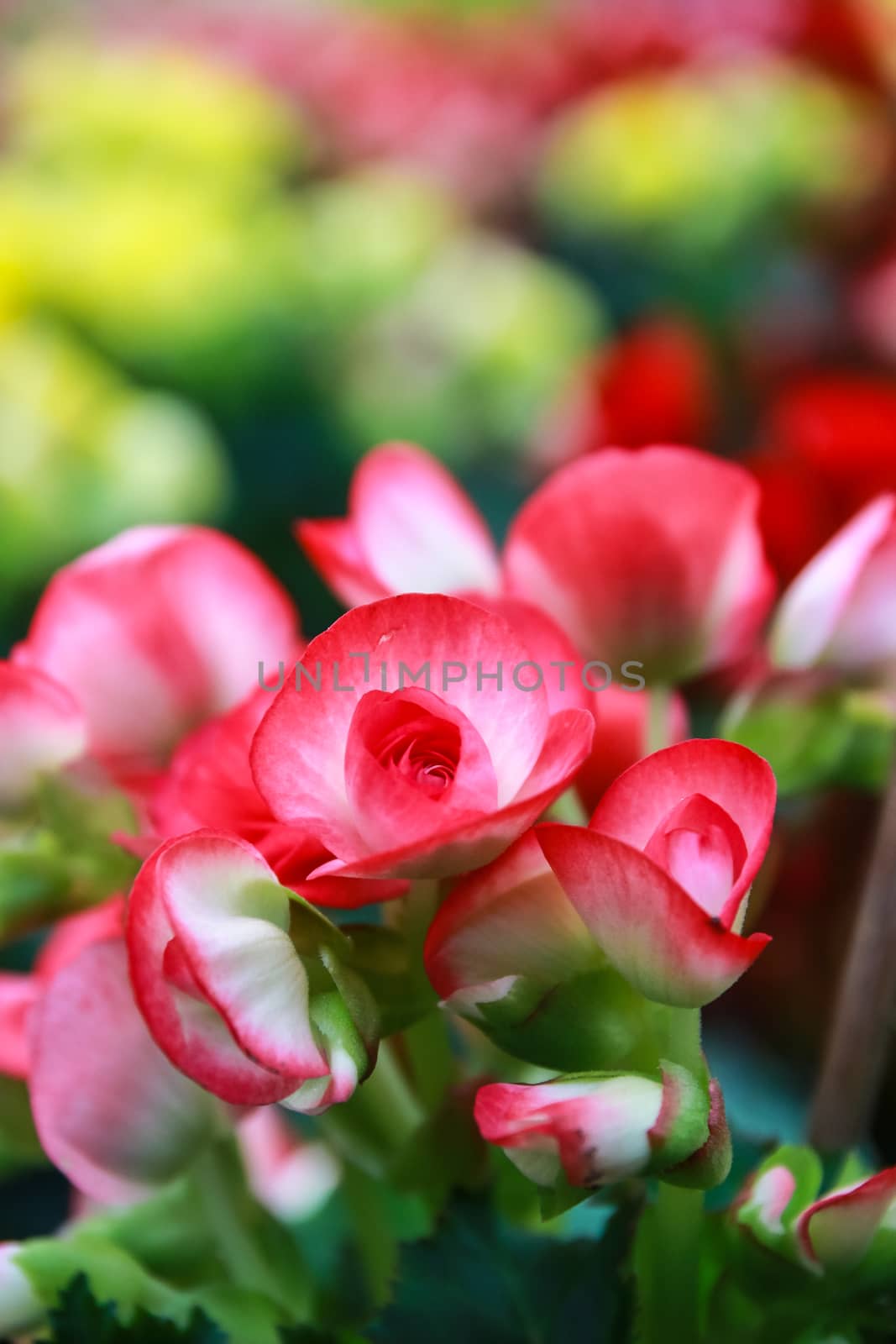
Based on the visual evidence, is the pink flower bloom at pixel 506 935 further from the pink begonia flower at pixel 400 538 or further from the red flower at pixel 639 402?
the red flower at pixel 639 402

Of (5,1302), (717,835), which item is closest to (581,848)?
(717,835)

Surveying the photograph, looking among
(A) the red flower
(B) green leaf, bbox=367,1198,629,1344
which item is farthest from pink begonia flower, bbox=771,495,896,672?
(A) the red flower

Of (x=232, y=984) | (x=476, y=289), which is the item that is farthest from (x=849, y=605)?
(x=476, y=289)

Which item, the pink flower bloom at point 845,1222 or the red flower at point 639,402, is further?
the red flower at point 639,402

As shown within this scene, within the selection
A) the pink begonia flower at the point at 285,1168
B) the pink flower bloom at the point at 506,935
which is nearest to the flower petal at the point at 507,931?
the pink flower bloom at the point at 506,935

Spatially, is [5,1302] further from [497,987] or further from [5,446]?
[5,446]

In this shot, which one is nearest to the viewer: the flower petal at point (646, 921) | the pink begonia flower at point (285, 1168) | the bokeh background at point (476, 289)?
the flower petal at point (646, 921)

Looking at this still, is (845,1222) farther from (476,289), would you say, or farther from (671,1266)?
(476,289)
